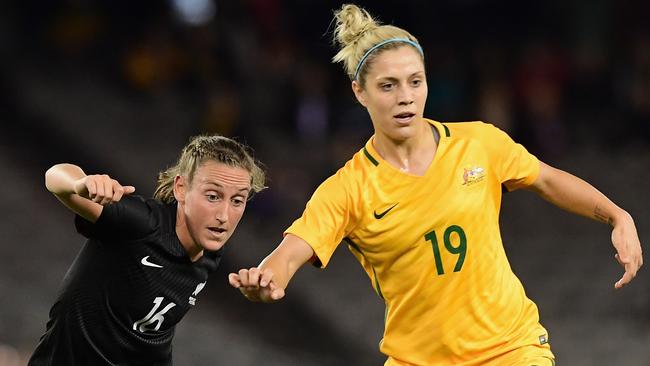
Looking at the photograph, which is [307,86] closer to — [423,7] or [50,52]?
[423,7]

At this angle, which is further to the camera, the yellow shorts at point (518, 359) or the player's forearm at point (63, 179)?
the yellow shorts at point (518, 359)

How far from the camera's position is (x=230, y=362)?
33.0 feet

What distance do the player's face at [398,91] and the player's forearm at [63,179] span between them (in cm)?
132

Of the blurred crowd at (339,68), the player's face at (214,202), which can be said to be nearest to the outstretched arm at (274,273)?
the player's face at (214,202)

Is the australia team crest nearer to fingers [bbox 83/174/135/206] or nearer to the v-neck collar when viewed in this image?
the v-neck collar

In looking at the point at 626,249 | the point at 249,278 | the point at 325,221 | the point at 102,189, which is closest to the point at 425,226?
the point at 325,221

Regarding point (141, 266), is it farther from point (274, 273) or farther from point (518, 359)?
point (518, 359)

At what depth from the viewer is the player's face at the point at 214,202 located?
485 cm

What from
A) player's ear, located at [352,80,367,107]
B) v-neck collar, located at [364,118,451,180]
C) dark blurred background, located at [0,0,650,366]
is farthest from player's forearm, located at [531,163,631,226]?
dark blurred background, located at [0,0,650,366]

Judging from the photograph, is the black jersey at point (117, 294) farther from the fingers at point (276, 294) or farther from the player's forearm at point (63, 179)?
the fingers at point (276, 294)

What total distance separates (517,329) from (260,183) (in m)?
1.29

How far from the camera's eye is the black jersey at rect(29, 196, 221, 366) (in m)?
4.79

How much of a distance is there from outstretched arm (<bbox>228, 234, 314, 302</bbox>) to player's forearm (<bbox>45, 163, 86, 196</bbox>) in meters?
0.72

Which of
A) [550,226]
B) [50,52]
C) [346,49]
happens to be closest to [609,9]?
[550,226]
